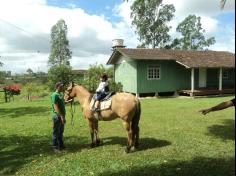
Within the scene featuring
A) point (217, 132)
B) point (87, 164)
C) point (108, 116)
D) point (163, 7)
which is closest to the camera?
point (87, 164)

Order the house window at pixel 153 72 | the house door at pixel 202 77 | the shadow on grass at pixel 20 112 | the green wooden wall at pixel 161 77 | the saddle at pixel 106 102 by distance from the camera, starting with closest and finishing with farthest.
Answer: the saddle at pixel 106 102
the shadow on grass at pixel 20 112
the green wooden wall at pixel 161 77
the house window at pixel 153 72
the house door at pixel 202 77

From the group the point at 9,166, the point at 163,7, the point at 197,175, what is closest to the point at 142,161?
the point at 197,175

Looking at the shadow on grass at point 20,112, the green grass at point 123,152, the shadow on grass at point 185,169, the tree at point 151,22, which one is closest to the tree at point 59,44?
the tree at point 151,22

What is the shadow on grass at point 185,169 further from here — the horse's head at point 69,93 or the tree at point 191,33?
the tree at point 191,33

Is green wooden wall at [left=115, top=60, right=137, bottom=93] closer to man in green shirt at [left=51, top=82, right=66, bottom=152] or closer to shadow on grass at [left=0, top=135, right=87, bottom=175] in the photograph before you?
shadow on grass at [left=0, top=135, right=87, bottom=175]

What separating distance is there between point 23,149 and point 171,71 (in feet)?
71.8

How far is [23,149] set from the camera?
34.1 ft

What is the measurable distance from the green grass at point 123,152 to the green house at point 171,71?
560 inches

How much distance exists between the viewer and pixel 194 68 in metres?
30.2

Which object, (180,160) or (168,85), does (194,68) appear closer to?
(168,85)

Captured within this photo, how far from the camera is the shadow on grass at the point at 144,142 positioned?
1015 centimetres

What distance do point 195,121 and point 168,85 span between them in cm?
1560

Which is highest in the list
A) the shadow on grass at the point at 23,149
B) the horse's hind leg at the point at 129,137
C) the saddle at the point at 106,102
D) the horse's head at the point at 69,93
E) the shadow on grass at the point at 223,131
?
the horse's head at the point at 69,93

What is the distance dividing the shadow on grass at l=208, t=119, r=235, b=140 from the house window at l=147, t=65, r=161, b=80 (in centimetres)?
1551
